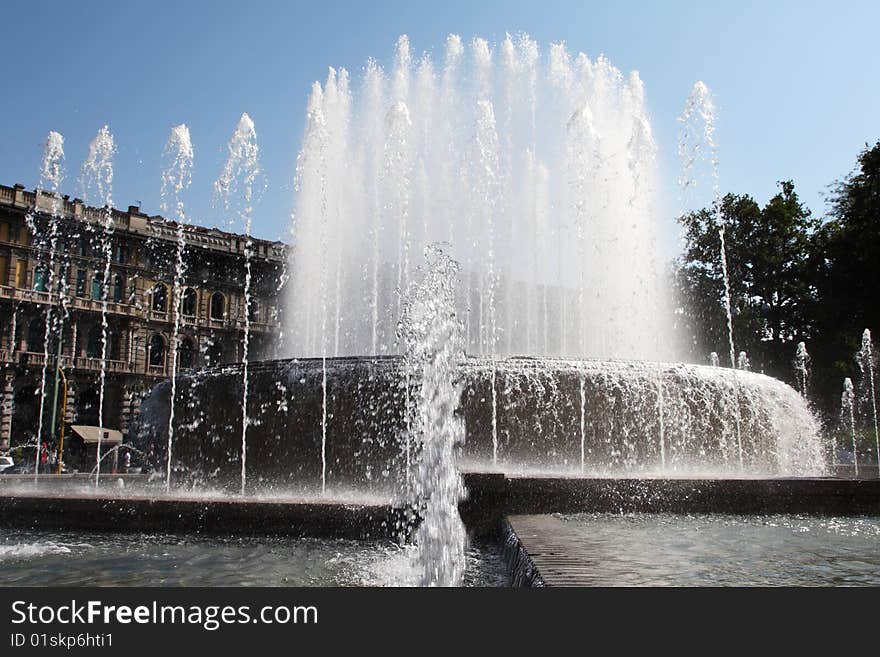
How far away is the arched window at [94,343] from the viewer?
1469 inches

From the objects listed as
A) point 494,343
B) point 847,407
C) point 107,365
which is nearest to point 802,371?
point 847,407

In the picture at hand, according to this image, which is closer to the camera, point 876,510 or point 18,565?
point 18,565

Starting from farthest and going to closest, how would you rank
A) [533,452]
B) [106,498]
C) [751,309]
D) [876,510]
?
[751,309]
[533,452]
[876,510]
[106,498]

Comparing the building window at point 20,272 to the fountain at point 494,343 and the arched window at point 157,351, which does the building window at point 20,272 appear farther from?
the fountain at point 494,343

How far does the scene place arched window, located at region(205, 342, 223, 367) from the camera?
42925 millimetres

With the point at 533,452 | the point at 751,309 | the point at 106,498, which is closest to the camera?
the point at 106,498

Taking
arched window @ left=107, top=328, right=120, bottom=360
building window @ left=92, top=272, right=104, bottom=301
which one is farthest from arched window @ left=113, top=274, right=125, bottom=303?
arched window @ left=107, top=328, right=120, bottom=360

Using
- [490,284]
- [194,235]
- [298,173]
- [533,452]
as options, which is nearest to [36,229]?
[194,235]

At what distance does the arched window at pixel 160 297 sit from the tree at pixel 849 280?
3297cm

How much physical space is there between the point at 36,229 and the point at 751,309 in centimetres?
3320

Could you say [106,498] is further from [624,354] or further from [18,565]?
[624,354]

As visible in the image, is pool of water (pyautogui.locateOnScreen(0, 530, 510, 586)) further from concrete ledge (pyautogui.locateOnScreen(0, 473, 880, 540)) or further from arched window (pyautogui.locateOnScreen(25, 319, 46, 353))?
arched window (pyautogui.locateOnScreen(25, 319, 46, 353))

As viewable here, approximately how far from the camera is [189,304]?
4288 cm
